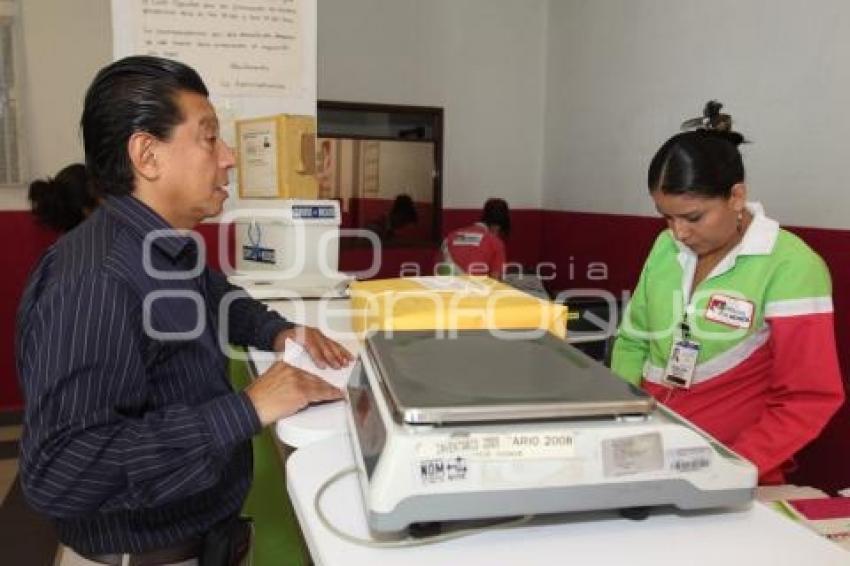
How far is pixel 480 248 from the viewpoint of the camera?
3984 mm

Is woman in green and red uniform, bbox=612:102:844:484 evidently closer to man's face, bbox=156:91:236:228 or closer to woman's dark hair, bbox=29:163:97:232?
man's face, bbox=156:91:236:228

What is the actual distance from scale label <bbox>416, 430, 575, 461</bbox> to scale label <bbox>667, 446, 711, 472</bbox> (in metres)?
0.12

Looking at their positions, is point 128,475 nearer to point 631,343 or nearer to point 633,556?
point 633,556

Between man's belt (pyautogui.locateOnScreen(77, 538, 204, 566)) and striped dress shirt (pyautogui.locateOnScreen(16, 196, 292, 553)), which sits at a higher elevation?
striped dress shirt (pyautogui.locateOnScreen(16, 196, 292, 553))

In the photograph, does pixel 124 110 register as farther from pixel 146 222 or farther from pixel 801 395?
pixel 801 395

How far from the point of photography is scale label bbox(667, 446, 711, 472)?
2.30ft

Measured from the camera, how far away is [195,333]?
3.45ft

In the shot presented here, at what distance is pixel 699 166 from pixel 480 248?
262 centimetres

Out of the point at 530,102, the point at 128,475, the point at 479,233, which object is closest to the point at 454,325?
the point at 128,475

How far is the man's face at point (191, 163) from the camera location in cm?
106

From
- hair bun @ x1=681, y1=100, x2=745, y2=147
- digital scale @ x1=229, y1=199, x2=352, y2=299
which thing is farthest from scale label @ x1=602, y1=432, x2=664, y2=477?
digital scale @ x1=229, y1=199, x2=352, y2=299

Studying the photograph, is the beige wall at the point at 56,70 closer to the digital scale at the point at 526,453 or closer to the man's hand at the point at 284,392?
the man's hand at the point at 284,392

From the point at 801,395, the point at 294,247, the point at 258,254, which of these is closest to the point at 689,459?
the point at 801,395

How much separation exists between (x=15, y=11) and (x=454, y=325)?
3.57 metres
